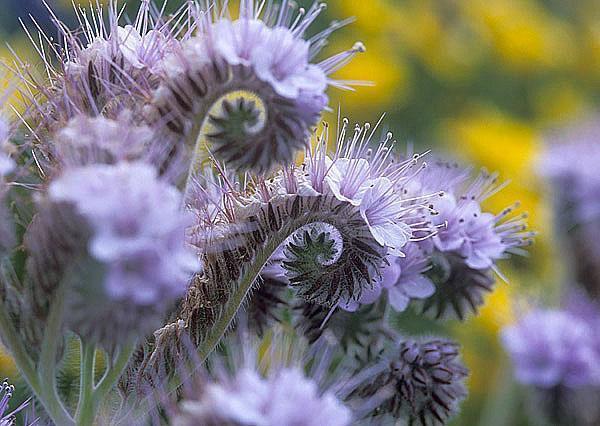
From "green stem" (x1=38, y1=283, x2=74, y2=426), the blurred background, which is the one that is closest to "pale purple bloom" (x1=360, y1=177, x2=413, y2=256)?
"green stem" (x1=38, y1=283, x2=74, y2=426)

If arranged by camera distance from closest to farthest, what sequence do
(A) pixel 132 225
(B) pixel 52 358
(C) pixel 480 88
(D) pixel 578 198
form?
(A) pixel 132 225 < (B) pixel 52 358 < (D) pixel 578 198 < (C) pixel 480 88

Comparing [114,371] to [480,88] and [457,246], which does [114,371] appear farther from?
[480,88]

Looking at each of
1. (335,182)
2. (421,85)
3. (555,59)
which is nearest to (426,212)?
(335,182)

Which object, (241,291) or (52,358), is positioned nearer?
(52,358)

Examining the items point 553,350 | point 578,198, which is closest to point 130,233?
point 553,350

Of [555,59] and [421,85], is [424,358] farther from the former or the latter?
[555,59]

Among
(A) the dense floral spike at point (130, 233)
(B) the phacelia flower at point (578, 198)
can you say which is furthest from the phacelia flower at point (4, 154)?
(B) the phacelia flower at point (578, 198)

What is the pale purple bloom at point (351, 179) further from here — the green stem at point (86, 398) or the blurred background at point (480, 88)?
the blurred background at point (480, 88)
